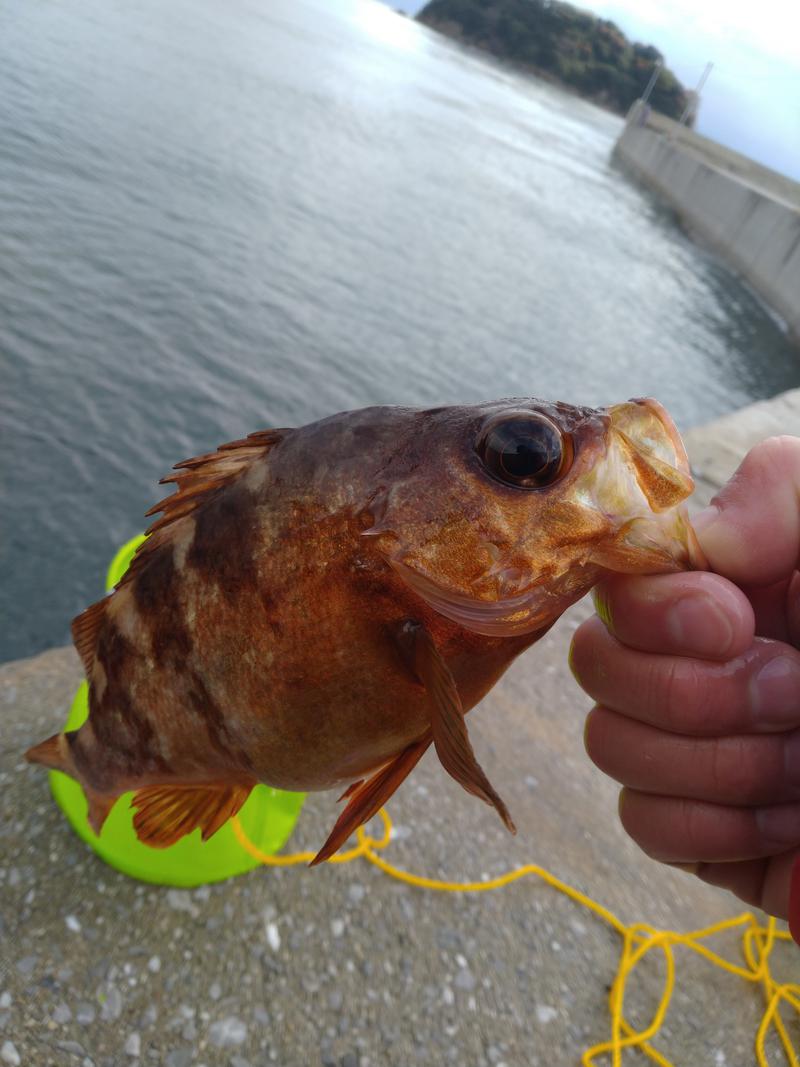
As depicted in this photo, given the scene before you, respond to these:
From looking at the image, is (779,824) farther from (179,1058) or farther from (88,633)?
(179,1058)

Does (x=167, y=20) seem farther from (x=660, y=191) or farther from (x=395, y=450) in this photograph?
(x=395, y=450)

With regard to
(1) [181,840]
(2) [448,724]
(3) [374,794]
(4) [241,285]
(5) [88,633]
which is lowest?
(4) [241,285]

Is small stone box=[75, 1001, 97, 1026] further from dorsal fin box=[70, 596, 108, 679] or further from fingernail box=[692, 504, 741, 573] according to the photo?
fingernail box=[692, 504, 741, 573]

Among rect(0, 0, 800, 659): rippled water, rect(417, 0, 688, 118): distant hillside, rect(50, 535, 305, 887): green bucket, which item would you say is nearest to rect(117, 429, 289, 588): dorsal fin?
rect(50, 535, 305, 887): green bucket

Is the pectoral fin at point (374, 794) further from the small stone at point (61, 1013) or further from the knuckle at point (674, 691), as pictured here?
the small stone at point (61, 1013)

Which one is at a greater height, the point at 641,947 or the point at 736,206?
the point at 736,206

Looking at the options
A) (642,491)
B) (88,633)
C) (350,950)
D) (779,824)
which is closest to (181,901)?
(350,950)

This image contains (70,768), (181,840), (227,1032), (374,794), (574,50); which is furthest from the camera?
(574,50)
